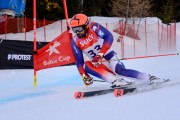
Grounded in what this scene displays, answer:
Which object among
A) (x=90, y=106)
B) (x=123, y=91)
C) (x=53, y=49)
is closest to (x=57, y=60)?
(x=53, y=49)

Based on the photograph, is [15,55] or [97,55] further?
[15,55]

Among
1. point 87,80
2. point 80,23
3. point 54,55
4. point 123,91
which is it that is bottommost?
point 87,80

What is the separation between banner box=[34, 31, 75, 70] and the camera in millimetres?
9656

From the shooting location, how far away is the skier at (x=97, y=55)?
8188 millimetres

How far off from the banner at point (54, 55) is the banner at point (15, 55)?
506cm

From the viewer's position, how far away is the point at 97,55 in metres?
8.22

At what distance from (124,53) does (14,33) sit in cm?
740

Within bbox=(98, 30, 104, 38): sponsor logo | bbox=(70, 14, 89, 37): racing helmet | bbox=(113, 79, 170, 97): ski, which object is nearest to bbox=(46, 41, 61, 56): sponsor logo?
bbox=(70, 14, 89, 37): racing helmet

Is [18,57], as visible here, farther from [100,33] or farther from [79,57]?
[100,33]

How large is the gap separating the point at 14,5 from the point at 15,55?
303 inches

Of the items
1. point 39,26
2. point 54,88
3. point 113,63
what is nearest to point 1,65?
point 54,88

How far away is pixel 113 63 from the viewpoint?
8469 millimetres

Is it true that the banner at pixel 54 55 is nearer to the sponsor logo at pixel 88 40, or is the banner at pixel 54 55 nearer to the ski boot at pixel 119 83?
the sponsor logo at pixel 88 40

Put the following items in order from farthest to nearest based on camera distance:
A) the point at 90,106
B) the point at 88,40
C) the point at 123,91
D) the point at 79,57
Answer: the point at 79,57 < the point at 88,40 < the point at 123,91 < the point at 90,106
